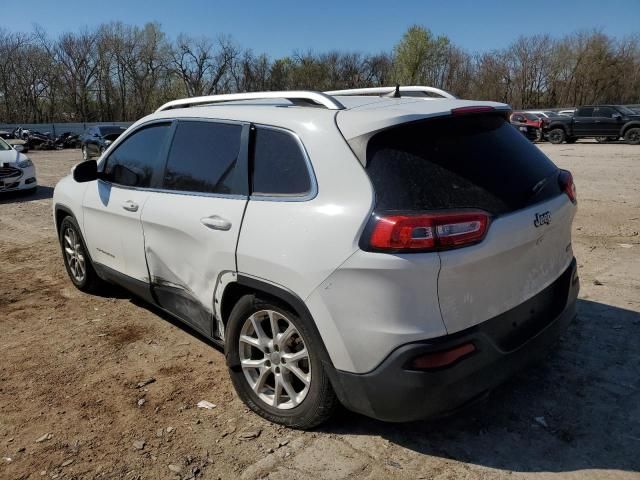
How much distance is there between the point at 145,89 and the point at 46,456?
Answer: 7211cm

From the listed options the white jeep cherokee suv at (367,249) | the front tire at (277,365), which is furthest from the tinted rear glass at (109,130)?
the front tire at (277,365)

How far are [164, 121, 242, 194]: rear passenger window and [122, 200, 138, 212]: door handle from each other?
0.37 meters

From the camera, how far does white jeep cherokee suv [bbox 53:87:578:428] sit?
2.31m

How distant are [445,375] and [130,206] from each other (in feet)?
8.68

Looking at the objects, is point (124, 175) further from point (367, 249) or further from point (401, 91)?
point (367, 249)

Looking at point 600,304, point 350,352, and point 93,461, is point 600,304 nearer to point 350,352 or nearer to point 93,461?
point 350,352

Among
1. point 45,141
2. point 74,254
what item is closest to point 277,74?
point 45,141

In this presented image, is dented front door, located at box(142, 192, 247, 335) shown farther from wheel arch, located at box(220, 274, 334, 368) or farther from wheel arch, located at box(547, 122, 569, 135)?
wheel arch, located at box(547, 122, 569, 135)

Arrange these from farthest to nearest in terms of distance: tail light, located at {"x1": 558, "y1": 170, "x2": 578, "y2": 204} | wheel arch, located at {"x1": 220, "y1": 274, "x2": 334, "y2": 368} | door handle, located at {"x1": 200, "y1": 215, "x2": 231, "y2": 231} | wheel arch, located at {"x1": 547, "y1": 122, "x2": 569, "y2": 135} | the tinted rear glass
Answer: wheel arch, located at {"x1": 547, "y1": 122, "x2": 569, "y2": 135} → the tinted rear glass → tail light, located at {"x1": 558, "y1": 170, "x2": 578, "y2": 204} → door handle, located at {"x1": 200, "y1": 215, "x2": 231, "y2": 231} → wheel arch, located at {"x1": 220, "y1": 274, "x2": 334, "y2": 368}

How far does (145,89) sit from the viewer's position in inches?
2694

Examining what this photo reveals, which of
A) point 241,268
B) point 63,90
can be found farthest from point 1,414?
point 63,90

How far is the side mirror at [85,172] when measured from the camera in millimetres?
4430

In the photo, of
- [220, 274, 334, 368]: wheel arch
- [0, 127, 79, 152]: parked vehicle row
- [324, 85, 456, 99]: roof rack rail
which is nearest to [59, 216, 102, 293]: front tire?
[220, 274, 334, 368]: wheel arch

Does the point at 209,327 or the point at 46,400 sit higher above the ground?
the point at 209,327
